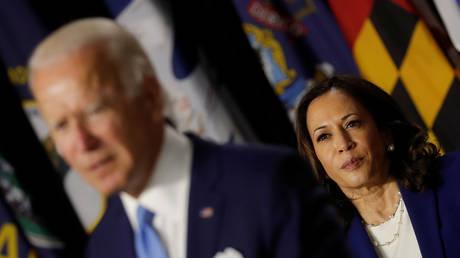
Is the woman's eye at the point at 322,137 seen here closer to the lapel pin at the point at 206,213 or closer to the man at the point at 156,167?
the man at the point at 156,167

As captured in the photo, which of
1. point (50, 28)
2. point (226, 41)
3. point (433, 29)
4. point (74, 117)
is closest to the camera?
→ point (74, 117)

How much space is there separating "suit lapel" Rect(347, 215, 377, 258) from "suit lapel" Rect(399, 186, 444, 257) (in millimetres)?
89

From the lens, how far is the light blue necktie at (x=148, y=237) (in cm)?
73

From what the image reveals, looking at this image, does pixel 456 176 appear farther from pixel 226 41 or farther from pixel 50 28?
pixel 50 28

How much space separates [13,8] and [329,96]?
594 millimetres

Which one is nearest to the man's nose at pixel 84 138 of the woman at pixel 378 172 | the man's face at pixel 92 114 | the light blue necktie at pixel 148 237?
the man's face at pixel 92 114

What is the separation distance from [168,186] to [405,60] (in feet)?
2.88

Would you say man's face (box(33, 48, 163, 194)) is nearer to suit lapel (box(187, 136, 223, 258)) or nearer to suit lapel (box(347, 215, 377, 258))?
suit lapel (box(187, 136, 223, 258))

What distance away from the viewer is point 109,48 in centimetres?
68

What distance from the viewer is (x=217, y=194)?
0.73 metres

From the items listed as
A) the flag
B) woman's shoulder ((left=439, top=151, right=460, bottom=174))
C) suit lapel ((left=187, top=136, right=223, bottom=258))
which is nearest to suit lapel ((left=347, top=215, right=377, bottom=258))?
woman's shoulder ((left=439, top=151, right=460, bottom=174))

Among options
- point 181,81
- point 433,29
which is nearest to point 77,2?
point 181,81

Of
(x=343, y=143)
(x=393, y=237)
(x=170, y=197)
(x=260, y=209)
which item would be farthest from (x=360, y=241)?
(x=170, y=197)

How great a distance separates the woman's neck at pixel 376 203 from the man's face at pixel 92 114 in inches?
18.5
